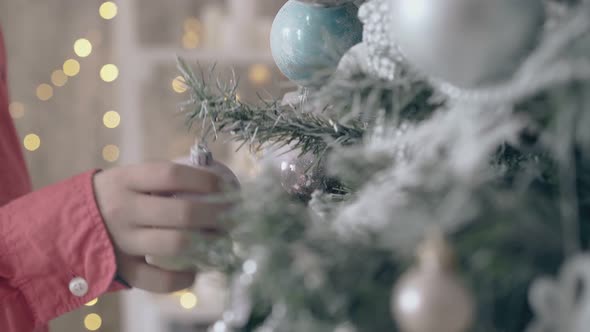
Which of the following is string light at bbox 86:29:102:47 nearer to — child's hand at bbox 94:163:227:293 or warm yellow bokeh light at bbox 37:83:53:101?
warm yellow bokeh light at bbox 37:83:53:101

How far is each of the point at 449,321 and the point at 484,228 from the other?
5 cm

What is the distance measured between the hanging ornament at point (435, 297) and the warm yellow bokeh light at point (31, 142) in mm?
1740

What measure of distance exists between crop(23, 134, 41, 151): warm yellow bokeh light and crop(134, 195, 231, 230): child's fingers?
152 cm

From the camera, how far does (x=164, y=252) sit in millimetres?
428

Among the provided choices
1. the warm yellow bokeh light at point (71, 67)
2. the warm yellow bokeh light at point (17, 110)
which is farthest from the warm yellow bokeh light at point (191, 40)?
the warm yellow bokeh light at point (17, 110)

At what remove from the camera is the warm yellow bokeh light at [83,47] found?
184cm

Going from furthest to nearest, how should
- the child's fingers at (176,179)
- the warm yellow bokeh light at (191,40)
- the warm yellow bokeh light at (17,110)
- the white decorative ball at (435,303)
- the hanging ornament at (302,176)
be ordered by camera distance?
the warm yellow bokeh light at (191,40)
the warm yellow bokeh light at (17,110)
the hanging ornament at (302,176)
the child's fingers at (176,179)
the white decorative ball at (435,303)

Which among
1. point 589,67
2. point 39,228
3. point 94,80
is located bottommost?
point 94,80

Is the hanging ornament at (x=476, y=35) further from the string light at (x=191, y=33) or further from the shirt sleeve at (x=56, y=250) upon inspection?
the string light at (x=191, y=33)

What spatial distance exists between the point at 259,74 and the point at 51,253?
1431mm

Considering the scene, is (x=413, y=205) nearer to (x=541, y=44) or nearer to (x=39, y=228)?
(x=541, y=44)

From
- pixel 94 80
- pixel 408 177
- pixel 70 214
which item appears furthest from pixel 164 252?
pixel 94 80

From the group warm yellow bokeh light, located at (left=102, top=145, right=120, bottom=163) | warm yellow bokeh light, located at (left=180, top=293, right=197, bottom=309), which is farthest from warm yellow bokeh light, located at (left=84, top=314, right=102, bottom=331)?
warm yellow bokeh light, located at (left=102, top=145, right=120, bottom=163)

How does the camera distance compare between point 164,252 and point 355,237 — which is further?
point 164,252
